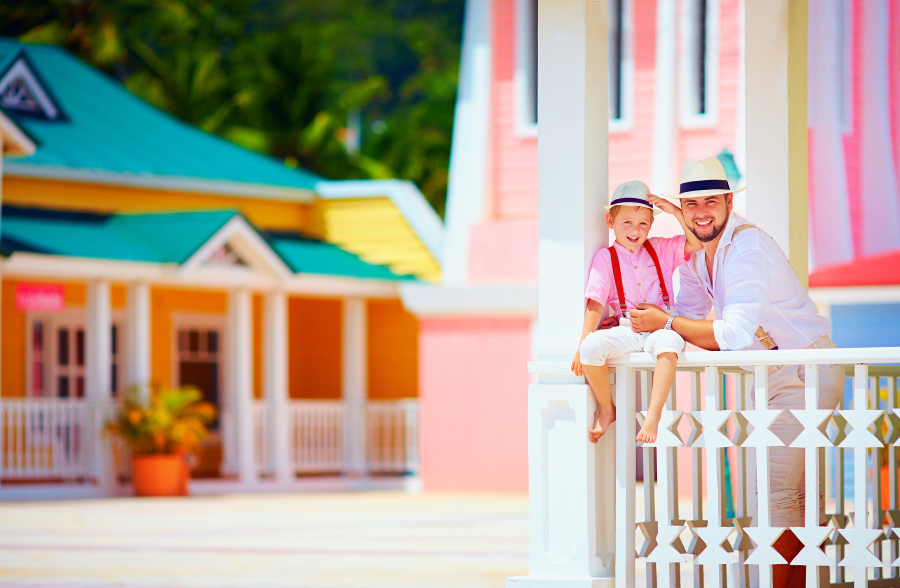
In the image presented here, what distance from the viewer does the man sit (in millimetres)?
5883

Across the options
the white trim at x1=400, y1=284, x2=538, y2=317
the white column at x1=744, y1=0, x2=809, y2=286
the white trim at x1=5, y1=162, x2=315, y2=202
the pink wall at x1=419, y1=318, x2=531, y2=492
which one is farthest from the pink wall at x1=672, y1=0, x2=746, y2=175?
the white column at x1=744, y1=0, x2=809, y2=286

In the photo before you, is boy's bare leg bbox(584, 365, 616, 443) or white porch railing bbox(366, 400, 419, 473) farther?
white porch railing bbox(366, 400, 419, 473)

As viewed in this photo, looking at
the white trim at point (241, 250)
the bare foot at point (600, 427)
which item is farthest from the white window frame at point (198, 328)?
the bare foot at point (600, 427)

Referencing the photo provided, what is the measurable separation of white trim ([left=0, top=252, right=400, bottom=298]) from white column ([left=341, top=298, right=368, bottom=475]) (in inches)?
14.6

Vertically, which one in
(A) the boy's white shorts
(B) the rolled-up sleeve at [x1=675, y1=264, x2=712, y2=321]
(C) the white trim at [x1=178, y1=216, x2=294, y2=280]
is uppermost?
(C) the white trim at [x1=178, y1=216, x2=294, y2=280]

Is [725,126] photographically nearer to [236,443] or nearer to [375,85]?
[236,443]

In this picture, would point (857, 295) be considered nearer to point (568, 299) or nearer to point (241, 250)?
point (241, 250)

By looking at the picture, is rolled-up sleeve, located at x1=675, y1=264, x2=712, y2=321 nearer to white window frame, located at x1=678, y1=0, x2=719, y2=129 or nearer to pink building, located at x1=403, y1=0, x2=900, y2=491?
pink building, located at x1=403, y1=0, x2=900, y2=491

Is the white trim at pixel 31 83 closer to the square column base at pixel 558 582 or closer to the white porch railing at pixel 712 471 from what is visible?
the white porch railing at pixel 712 471

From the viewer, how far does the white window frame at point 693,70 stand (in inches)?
681

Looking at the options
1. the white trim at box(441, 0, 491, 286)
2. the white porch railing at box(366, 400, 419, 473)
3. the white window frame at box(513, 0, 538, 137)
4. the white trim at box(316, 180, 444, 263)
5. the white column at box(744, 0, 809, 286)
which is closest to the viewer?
the white column at box(744, 0, 809, 286)

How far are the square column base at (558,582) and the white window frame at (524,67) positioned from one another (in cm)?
1260

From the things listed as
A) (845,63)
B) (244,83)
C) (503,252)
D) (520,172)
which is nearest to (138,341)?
(503,252)

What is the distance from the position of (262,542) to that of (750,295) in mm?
6012
